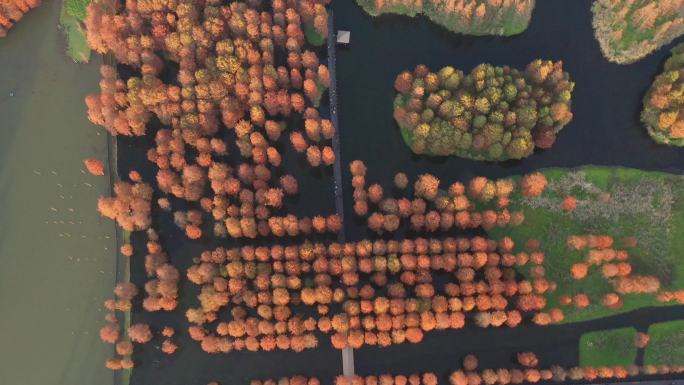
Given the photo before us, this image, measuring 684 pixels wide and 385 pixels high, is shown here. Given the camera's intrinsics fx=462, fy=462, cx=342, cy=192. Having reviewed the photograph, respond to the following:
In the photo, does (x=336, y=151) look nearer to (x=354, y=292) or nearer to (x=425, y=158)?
(x=425, y=158)

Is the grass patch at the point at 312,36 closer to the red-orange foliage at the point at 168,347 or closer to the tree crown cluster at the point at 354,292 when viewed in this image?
the tree crown cluster at the point at 354,292

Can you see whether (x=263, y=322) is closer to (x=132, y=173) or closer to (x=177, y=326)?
(x=177, y=326)

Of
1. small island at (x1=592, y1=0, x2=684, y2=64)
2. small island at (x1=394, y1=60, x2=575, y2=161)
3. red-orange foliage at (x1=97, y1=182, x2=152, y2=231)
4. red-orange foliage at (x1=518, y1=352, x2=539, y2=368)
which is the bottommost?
red-orange foliage at (x1=518, y1=352, x2=539, y2=368)

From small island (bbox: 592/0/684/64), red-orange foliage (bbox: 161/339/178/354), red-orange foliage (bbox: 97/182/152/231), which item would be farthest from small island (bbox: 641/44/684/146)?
red-orange foliage (bbox: 161/339/178/354)

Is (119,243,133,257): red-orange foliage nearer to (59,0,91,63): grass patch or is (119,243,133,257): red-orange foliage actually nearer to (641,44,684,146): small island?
(59,0,91,63): grass patch

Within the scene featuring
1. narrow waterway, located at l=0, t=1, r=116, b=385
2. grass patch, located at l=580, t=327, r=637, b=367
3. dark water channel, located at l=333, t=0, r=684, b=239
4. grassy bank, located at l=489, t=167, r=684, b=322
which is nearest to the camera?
narrow waterway, located at l=0, t=1, r=116, b=385

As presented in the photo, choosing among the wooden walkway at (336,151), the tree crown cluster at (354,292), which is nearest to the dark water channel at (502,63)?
the wooden walkway at (336,151)

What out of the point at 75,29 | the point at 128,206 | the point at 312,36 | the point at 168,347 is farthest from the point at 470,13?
the point at 168,347
